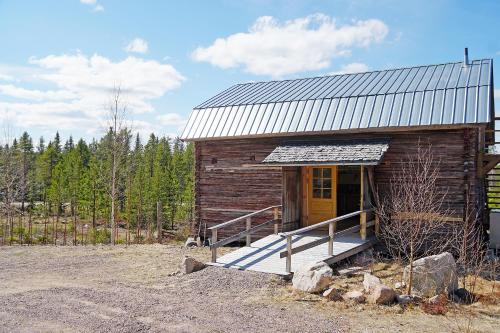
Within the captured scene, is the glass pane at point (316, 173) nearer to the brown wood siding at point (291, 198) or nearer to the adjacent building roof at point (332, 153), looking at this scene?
the brown wood siding at point (291, 198)

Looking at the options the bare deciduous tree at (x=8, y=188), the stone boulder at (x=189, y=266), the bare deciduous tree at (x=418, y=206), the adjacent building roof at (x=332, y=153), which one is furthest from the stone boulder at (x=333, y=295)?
the bare deciduous tree at (x=8, y=188)

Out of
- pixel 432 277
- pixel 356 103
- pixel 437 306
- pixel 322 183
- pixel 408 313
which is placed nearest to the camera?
pixel 408 313

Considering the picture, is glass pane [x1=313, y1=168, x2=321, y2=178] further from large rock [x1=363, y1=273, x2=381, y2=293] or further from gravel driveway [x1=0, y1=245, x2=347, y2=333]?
large rock [x1=363, y1=273, x2=381, y2=293]

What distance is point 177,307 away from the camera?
833cm

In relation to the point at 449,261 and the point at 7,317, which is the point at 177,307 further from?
the point at 449,261

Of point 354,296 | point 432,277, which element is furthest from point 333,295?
point 432,277

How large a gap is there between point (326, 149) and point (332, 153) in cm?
45

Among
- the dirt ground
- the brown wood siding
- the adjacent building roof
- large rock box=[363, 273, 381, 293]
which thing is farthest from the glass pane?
large rock box=[363, 273, 381, 293]

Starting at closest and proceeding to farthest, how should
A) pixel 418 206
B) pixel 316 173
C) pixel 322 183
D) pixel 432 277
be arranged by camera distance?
pixel 432 277, pixel 418 206, pixel 322 183, pixel 316 173

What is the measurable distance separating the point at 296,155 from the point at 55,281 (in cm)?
743

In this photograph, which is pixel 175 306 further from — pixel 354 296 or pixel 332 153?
pixel 332 153

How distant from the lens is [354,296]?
855 cm

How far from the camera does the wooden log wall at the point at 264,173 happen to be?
41.4ft

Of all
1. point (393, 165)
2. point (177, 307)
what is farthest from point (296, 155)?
point (177, 307)
